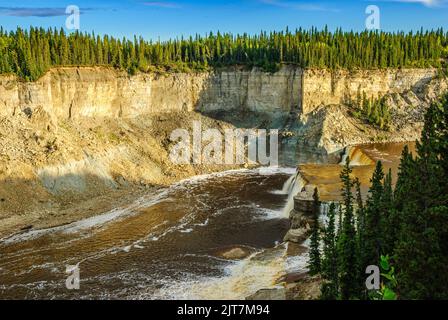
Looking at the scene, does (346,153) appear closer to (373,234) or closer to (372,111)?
(372,111)

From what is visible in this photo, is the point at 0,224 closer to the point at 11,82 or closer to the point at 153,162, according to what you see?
the point at 11,82

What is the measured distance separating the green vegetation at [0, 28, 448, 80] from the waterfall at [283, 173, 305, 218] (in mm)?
26805

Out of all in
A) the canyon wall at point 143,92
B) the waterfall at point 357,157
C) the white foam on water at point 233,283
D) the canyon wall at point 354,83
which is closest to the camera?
the white foam on water at point 233,283

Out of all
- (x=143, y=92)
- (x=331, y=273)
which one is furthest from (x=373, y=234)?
(x=143, y=92)

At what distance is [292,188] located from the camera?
71188 mm

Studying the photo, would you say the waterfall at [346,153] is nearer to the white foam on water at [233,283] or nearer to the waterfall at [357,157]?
the waterfall at [357,157]

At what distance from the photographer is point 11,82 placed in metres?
70.9

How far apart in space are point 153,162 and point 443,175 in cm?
5676

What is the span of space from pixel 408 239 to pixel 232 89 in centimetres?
7117

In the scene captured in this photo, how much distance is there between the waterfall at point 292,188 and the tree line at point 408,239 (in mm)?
26602

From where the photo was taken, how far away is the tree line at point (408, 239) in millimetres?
26641

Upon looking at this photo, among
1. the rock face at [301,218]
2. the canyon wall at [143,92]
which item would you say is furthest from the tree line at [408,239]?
the canyon wall at [143,92]

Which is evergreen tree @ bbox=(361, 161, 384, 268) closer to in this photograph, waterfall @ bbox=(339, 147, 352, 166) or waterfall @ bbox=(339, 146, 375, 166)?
waterfall @ bbox=(339, 146, 375, 166)
